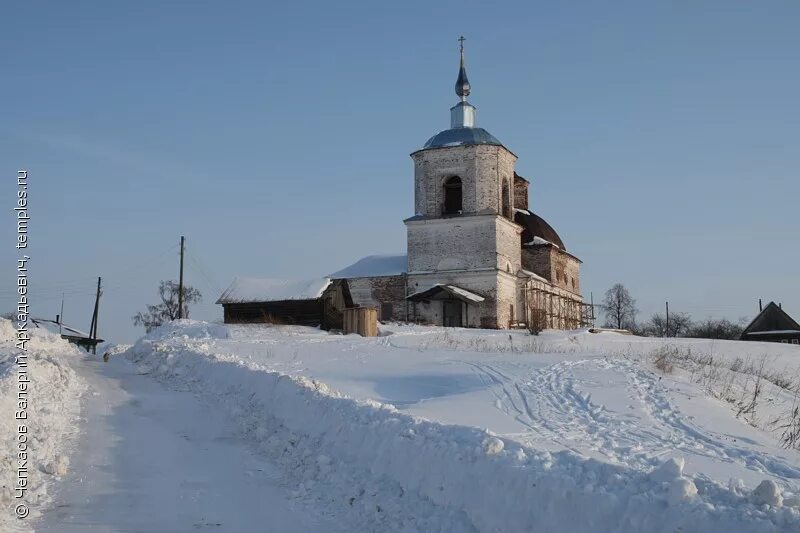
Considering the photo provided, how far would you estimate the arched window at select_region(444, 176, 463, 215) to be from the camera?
37344 millimetres

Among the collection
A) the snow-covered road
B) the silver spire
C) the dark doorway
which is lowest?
the snow-covered road

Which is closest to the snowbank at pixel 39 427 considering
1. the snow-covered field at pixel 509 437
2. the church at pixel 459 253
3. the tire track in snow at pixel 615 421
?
the snow-covered field at pixel 509 437

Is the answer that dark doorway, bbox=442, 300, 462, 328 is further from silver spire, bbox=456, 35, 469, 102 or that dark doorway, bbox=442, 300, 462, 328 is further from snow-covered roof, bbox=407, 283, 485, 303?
silver spire, bbox=456, 35, 469, 102

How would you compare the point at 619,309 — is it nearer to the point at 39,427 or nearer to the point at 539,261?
the point at 539,261

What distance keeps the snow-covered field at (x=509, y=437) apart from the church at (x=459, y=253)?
16224mm

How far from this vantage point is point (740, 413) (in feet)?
37.9

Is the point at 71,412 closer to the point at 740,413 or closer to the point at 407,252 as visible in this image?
the point at 740,413

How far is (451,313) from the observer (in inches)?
1405

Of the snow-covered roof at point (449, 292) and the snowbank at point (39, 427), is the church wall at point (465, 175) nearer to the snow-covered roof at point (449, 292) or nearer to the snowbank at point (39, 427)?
the snow-covered roof at point (449, 292)

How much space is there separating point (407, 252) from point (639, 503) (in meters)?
33.0

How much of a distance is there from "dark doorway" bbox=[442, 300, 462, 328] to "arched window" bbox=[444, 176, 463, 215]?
15.0ft

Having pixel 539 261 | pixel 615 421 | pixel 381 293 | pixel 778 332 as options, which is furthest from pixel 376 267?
pixel 615 421

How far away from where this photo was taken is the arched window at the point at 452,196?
37.3m

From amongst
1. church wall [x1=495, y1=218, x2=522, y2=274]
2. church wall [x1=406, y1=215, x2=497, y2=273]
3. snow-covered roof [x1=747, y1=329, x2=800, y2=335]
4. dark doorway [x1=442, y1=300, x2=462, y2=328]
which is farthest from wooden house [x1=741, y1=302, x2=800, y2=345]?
dark doorway [x1=442, y1=300, x2=462, y2=328]
